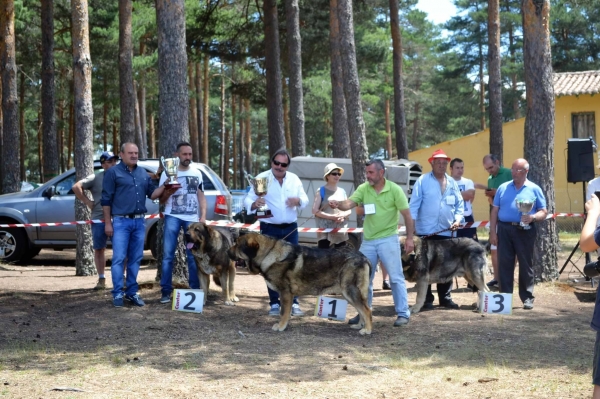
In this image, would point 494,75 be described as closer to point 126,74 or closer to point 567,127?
point 567,127

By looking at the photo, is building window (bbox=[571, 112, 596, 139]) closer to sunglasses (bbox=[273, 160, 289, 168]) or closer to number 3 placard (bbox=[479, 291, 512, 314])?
number 3 placard (bbox=[479, 291, 512, 314])

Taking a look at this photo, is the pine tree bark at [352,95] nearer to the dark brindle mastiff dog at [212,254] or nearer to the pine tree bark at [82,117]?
the dark brindle mastiff dog at [212,254]

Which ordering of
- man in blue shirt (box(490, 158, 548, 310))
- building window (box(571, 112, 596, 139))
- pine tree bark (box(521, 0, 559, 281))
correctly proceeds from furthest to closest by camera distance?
building window (box(571, 112, 596, 139)) → pine tree bark (box(521, 0, 559, 281)) → man in blue shirt (box(490, 158, 548, 310))

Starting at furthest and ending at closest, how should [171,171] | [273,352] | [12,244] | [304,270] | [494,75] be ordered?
Answer: [494,75] → [12,244] → [171,171] → [304,270] → [273,352]

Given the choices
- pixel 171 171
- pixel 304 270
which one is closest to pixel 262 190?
pixel 304 270

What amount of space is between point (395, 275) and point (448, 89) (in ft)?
154

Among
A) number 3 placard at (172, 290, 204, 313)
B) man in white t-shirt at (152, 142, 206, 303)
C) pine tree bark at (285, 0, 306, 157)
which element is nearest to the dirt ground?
number 3 placard at (172, 290, 204, 313)

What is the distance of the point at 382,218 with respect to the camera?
9.08m

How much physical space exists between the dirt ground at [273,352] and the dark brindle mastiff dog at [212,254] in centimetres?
29

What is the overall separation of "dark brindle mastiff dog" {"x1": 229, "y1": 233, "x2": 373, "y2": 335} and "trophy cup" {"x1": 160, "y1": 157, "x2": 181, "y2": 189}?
132 cm

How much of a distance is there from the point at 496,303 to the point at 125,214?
4.73 metres

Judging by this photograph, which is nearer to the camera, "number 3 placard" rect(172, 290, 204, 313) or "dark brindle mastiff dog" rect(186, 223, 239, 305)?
"number 3 placard" rect(172, 290, 204, 313)

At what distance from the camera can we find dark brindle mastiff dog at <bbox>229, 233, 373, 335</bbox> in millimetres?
8734

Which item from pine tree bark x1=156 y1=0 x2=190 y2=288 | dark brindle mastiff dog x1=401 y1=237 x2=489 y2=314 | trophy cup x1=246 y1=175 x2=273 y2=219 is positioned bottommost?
dark brindle mastiff dog x1=401 y1=237 x2=489 y2=314
